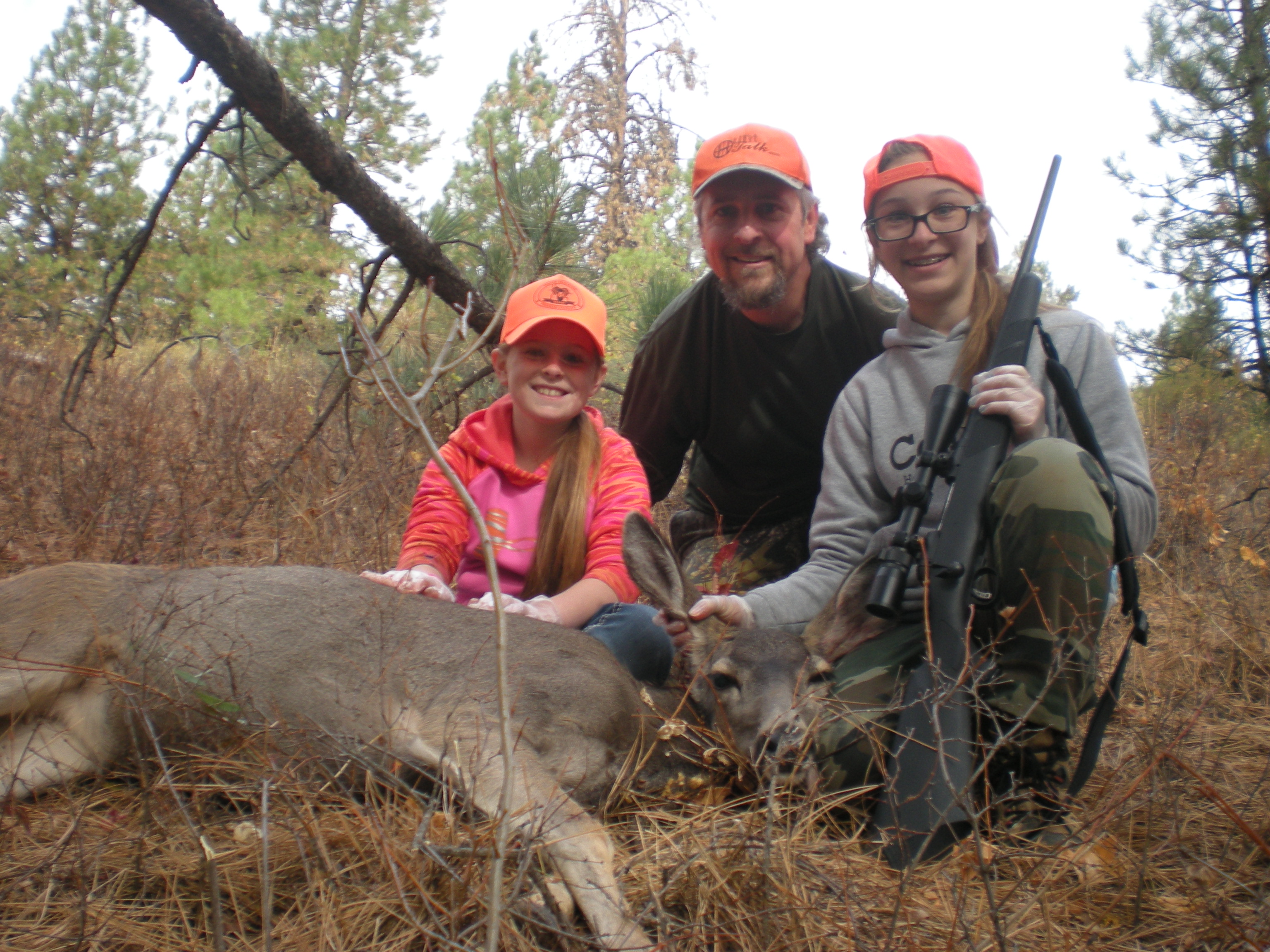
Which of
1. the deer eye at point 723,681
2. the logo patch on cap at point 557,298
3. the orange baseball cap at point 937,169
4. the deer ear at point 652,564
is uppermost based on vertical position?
the orange baseball cap at point 937,169

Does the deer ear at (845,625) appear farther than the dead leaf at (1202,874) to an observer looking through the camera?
Yes

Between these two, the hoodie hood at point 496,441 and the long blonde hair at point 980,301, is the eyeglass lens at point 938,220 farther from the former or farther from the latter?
the hoodie hood at point 496,441

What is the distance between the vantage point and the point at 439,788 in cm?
254

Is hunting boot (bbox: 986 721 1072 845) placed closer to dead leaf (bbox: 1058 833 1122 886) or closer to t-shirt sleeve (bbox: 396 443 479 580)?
dead leaf (bbox: 1058 833 1122 886)

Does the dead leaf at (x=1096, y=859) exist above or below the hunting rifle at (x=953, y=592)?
below

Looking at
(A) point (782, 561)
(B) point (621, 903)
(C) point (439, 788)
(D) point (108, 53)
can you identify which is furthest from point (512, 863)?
(D) point (108, 53)

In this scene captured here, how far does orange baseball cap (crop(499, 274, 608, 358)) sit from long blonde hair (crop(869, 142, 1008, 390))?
118cm

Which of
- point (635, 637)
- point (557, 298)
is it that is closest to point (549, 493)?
point (635, 637)

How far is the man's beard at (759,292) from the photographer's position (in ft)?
14.0

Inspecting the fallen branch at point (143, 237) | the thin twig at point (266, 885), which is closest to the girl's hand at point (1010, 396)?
the thin twig at point (266, 885)

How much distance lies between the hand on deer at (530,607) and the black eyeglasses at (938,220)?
6.24 ft

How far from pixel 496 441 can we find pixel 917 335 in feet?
5.89

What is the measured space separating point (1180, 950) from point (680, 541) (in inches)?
139

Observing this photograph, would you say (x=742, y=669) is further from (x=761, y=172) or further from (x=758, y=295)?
(x=761, y=172)
